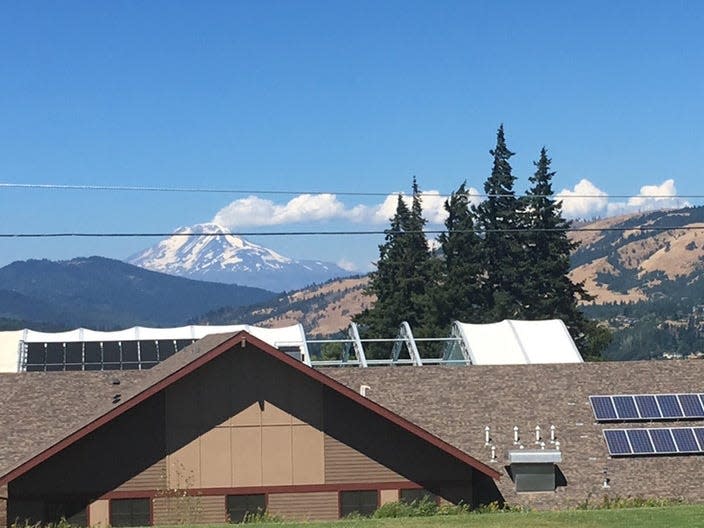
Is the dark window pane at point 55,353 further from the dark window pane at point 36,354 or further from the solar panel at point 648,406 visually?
the solar panel at point 648,406

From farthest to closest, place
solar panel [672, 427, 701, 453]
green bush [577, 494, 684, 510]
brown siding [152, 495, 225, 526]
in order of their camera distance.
Result: solar panel [672, 427, 701, 453], green bush [577, 494, 684, 510], brown siding [152, 495, 225, 526]

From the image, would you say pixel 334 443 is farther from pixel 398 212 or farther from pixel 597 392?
pixel 398 212

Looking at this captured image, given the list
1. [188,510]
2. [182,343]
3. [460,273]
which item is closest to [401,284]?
[460,273]

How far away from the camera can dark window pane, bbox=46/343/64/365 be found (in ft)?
153

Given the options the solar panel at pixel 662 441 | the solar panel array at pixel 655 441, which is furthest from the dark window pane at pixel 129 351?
the solar panel at pixel 662 441

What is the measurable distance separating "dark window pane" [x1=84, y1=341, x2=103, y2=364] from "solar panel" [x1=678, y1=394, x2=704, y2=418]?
828 inches

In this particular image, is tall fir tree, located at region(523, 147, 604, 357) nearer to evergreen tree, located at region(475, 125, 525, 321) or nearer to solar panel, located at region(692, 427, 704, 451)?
evergreen tree, located at region(475, 125, 525, 321)

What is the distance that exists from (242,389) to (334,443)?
279 cm

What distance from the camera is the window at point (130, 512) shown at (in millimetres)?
31422

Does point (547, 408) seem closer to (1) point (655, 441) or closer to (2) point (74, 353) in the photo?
(1) point (655, 441)

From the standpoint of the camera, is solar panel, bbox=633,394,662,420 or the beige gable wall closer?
the beige gable wall

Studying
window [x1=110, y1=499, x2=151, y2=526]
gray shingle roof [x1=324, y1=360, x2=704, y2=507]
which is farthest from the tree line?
window [x1=110, y1=499, x2=151, y2=526]

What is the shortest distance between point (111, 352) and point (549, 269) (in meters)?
43.3

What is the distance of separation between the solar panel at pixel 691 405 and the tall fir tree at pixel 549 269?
4434 cm
